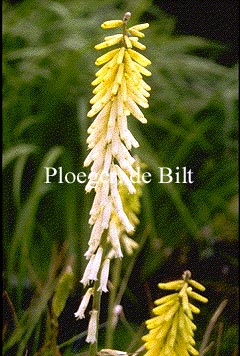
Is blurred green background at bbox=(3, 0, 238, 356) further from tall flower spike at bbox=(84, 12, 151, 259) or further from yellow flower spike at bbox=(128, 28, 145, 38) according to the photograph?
yellow flower spike at bbox=(128, 28, 145, 38)

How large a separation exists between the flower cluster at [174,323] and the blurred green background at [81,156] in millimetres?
2181

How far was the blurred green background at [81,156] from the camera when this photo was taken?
4137 mm

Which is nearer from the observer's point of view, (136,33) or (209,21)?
(136,33)

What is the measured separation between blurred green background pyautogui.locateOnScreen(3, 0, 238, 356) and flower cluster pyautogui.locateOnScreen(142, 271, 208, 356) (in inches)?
85.9

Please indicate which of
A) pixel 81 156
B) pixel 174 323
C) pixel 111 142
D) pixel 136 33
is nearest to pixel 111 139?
pixel 111 142

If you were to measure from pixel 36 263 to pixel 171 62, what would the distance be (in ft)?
5.56

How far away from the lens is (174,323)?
61.9 inches

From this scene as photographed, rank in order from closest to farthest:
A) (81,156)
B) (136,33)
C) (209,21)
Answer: (136,33), (81,156), (209,21)

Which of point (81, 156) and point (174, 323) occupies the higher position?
point (81, 156)

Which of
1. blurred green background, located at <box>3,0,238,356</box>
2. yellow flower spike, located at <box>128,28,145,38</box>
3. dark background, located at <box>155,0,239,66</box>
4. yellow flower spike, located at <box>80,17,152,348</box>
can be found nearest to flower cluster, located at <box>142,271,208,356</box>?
yellow flower spike, located at <box>80,17,152,348</box>

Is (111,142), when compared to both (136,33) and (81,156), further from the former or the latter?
(81,156)

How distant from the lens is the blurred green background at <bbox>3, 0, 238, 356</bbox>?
13.6ft

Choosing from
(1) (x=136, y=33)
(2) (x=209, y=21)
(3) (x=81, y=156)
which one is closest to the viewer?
(1) (x=136, y=33)

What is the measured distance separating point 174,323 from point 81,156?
2889mm
